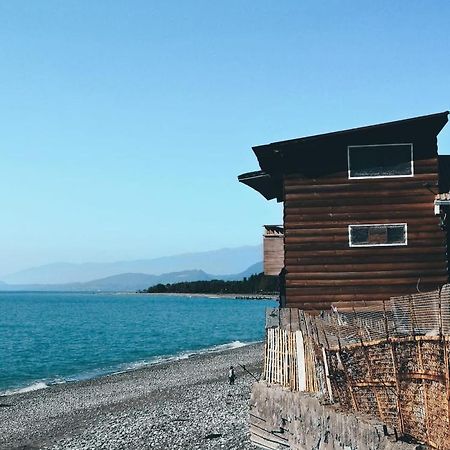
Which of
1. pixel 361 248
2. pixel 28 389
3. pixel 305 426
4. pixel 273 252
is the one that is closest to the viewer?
pixel 305 426

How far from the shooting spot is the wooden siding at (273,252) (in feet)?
91.6

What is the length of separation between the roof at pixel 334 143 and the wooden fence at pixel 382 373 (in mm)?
10340

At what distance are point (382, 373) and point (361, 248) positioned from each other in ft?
41.8

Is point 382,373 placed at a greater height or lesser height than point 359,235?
lesser

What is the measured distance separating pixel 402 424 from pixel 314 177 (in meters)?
15.6

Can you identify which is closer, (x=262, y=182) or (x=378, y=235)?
(x=378, y=235)

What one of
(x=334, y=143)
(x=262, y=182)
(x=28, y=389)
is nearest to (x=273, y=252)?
(x=262, y=182)

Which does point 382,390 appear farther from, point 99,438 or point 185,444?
point 99,438

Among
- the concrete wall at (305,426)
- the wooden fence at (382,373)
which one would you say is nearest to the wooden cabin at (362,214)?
the wooden fence at (382,373)

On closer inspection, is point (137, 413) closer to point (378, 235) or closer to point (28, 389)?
point (378, 235)

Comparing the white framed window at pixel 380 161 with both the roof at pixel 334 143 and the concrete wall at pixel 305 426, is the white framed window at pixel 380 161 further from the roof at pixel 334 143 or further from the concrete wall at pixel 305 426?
the concrete wall at pixel 305 426

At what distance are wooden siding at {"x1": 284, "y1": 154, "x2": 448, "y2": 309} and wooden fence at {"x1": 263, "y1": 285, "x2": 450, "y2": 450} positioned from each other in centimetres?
833

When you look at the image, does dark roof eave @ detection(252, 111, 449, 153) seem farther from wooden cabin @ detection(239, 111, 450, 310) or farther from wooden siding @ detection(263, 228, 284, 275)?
wooden siding @ detection(263, 228, 284, 275)

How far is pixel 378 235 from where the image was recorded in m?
24.9
